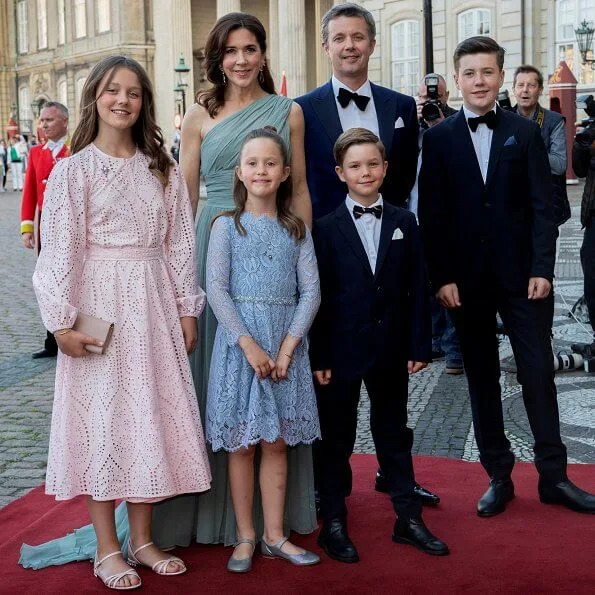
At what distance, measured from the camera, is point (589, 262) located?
25.4 ft

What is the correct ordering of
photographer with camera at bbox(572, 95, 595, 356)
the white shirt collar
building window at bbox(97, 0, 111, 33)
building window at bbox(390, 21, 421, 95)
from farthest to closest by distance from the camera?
building window at bbox(97, 0, 111, 33)
building window at bbox(390, 21, 421, 95)
photographer with camera at bbox(572, 95, 595, 356)
the white shirt collar

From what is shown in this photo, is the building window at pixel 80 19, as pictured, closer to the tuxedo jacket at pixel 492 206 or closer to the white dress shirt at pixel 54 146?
the white dress shirt at pixel 54 146

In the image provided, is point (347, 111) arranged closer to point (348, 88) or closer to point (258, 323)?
point (348, 88)

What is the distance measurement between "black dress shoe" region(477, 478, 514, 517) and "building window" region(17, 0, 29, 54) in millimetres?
59985

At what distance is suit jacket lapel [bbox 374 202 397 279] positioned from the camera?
4477 mm

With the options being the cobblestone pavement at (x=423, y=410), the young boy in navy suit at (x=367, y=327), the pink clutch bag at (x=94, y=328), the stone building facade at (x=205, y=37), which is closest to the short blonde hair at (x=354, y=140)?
the young boy in navy suit at (x=367, y=327)

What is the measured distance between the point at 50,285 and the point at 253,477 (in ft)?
3.77

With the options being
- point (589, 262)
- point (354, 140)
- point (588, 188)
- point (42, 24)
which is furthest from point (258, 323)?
point (42, 24)

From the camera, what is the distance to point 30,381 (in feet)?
26.9

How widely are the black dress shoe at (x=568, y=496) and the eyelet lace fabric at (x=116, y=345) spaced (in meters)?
1.65

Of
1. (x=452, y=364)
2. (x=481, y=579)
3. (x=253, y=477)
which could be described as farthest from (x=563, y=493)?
(x=452, y=364)

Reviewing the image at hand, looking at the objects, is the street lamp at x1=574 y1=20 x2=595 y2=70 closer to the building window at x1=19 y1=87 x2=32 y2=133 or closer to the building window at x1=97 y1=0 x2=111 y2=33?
the building window at x1=97 y1=0 x2=111 y2=33

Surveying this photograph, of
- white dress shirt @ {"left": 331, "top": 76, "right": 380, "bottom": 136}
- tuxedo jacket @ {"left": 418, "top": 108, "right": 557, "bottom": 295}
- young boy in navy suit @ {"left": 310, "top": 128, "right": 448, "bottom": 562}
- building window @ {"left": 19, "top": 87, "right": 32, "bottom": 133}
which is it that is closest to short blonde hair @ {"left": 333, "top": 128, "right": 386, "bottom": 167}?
young boy in navy suit @ {"left": 310, "top": 128, "right": 448, "bottom": 562}

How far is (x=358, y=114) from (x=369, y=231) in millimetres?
668
